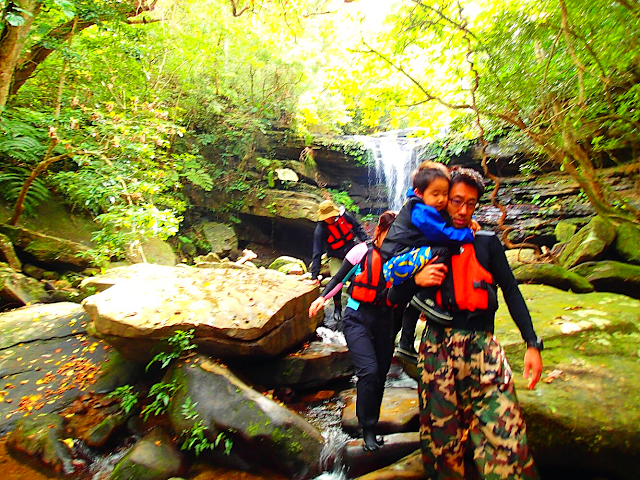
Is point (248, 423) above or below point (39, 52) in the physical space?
below

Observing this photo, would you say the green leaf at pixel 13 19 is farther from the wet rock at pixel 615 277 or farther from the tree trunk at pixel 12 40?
the wet rock at pixel 615 277

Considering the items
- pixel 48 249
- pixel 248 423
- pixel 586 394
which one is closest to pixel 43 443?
pixel 248 423

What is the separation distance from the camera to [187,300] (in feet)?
14.6

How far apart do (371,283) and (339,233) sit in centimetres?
276

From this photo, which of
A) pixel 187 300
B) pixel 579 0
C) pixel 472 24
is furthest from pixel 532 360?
pixel 472 24

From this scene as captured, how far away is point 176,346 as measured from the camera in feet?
12.8

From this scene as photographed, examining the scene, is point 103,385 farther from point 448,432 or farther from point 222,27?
point 222,27

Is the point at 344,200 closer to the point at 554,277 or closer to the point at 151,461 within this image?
the point at 554,277

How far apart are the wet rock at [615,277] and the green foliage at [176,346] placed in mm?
6055

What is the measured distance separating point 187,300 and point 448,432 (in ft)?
11.4

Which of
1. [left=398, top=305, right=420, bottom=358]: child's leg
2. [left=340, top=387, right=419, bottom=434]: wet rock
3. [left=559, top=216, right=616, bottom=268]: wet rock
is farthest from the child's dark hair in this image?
[left=559, top=216, right=616, bottom=268]: wet rock

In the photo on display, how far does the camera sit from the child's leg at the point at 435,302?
211cm

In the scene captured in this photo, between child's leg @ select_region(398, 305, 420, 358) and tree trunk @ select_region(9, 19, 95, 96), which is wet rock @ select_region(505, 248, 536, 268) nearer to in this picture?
child's leg @ select_region(398, 305, 420, 358)

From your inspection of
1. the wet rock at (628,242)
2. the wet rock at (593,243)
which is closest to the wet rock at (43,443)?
the wet rock at (593,243)
